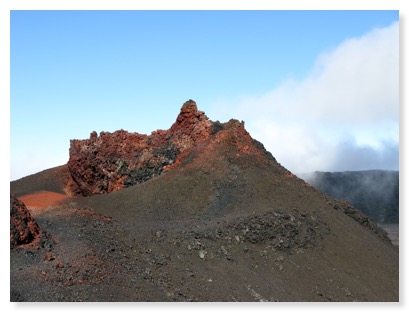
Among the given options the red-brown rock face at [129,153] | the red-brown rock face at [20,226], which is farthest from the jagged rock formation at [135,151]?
the red-brown rock face at [20,226]

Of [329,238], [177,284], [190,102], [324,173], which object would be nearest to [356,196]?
[324,173]

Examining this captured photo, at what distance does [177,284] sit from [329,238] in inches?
293

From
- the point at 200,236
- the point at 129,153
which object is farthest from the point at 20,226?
the point at 129,153

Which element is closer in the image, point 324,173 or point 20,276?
point 20,276

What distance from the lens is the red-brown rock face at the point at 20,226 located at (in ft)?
53.2

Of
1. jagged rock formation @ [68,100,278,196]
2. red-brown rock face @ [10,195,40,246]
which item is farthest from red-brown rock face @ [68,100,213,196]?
red-brown rock face @ [10,195,40,246]

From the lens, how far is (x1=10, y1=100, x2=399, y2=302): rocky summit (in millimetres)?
15547

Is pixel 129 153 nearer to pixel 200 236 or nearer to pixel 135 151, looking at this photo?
pixel 135 151

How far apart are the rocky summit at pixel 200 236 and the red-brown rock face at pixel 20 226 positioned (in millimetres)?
342

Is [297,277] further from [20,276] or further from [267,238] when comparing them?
[20,276]

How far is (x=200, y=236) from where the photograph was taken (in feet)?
62.9

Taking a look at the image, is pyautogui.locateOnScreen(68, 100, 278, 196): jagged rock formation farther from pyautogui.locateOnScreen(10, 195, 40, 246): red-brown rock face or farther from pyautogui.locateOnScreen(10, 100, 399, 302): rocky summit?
pyautogui.locateOnScreen(10, 195, 40, 246): red-brown rock face

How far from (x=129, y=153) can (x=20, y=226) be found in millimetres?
14393

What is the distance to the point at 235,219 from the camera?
2077 cm
